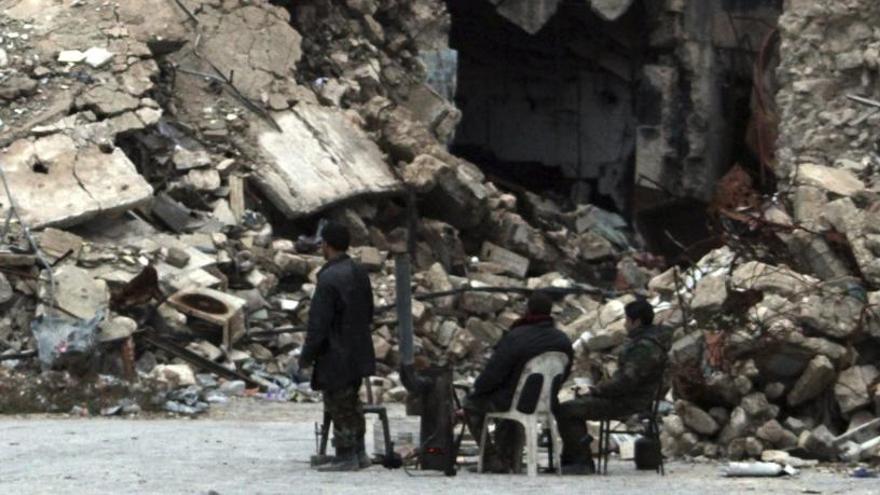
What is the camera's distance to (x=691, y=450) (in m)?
13.2

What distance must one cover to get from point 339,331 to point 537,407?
1057 mm

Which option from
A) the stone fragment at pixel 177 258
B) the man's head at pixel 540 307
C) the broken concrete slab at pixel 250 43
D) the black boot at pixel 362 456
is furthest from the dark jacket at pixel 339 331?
the broken concrete slab at pixel 250 43

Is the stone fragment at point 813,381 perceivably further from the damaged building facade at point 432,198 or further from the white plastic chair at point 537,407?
the white plastic chair at point 537,407

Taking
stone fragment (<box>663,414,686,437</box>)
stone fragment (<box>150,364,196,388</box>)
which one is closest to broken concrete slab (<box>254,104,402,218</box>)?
stone fragment (<box>150,364,196,388</box>)

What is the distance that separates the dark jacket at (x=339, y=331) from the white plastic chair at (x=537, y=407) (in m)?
0.73

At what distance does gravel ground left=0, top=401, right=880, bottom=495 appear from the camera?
10727 millimetres

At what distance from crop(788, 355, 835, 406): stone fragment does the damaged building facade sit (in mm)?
25

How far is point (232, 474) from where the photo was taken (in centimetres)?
1143

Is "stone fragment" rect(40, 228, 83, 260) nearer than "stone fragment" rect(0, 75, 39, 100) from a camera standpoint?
Yes

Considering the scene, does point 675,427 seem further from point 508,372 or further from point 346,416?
point 346,416

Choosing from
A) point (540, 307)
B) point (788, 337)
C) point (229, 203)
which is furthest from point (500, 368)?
point (229, 203)

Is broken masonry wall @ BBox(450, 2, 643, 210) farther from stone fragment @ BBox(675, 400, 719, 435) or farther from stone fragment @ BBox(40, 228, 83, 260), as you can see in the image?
stone fragment @ BBox(675, 400, 719, 435)

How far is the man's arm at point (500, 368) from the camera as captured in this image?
11.7 meters

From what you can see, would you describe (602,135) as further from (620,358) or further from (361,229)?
(620,358)
